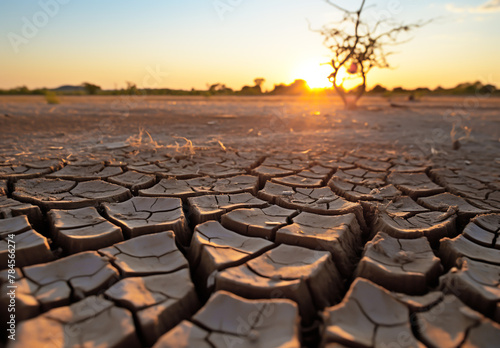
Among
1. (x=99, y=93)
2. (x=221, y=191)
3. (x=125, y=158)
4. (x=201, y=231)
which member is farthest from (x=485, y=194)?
(x=99, y=93)

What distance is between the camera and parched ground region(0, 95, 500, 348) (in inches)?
40.0

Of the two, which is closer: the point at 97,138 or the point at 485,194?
the point at 485,194

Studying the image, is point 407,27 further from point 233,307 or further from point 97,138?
point 233,307

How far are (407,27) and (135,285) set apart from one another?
33.7 feet

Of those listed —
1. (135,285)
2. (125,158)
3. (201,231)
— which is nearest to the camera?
(135,285)

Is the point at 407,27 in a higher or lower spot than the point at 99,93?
higher

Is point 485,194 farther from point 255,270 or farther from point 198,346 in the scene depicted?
point 198,346

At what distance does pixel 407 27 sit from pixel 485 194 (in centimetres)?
831

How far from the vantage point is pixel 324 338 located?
97 centimetres

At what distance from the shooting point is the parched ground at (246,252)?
A: 3.33ft

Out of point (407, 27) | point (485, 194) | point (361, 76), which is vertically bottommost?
point (485, 194)

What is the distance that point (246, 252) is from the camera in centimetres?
146

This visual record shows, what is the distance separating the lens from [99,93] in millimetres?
20125

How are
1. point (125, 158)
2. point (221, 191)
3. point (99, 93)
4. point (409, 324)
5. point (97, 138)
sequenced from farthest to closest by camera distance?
1. point (99, 93)
2. point (97, 138)
3. point (125, 158)
4. point (221, 191)
5. point (409, 324)
